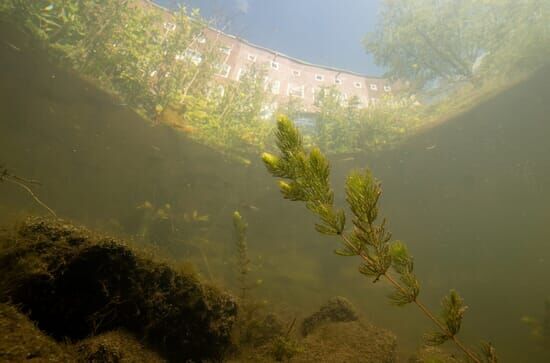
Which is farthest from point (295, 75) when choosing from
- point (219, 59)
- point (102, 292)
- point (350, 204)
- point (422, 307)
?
point (422, 307)

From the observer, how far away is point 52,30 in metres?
9.55

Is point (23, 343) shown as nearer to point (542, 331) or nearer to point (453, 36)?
point (542, 331)

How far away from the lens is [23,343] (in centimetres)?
182

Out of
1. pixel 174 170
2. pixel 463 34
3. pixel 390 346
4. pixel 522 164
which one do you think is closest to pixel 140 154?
pixel 174 170

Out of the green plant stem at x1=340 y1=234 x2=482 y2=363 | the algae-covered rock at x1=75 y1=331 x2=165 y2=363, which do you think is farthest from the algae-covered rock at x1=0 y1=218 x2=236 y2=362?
the green plant stem at x1=340 y1=234 x2=482 y2=363

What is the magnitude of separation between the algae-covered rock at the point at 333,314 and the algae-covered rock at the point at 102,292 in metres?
2.88

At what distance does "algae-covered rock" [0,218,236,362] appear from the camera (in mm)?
2502

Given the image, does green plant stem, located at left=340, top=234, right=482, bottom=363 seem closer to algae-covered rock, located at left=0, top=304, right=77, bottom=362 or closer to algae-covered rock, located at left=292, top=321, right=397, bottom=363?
algae-covered rock, located at left=292, top=321, right=397, bottom=363

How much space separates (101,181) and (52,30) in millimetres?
5650

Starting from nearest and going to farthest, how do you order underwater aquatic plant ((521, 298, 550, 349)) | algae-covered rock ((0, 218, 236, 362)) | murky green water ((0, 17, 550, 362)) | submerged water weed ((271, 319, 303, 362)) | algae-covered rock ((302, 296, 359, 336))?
1. algae-covered rock ((0, 218, 236, 362))
2. submerged water weed ((271, 319, 303, 362))
3. algae-covered rock ((302, 296, 359, 336))
4. underwater aquatic plant ((521, 298, 550, 349))
5. murky green water ((0, 17, 550, 362))

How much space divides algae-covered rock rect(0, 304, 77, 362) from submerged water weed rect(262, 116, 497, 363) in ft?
7.19

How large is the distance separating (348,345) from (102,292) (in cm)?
347

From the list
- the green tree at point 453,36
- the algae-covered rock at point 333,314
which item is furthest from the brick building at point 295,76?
the algae-covered rock at point 333,314

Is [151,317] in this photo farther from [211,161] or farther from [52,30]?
[52,30]
